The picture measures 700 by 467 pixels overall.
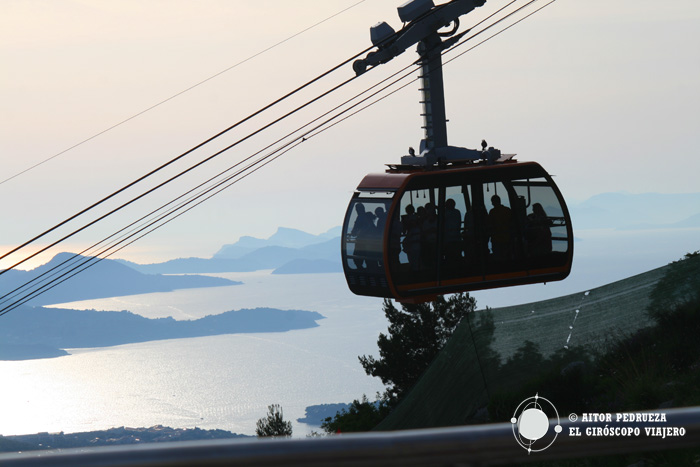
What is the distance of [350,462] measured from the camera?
1779mm

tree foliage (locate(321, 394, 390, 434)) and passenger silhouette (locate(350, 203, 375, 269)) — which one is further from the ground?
passenger silhouette (locate(350, 203, 375, 269))

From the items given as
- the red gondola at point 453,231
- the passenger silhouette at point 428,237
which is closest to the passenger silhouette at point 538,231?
the red gondola at point 453,231

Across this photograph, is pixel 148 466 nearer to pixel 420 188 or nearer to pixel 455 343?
pixel 420 188

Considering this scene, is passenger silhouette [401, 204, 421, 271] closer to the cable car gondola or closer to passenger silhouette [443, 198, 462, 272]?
the cable car gondola

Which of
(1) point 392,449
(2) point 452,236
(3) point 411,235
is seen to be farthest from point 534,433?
(2) point 452,236

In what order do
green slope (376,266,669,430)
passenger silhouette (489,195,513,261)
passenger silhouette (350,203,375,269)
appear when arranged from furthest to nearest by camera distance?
green slope (376,266,669,430), passenger silhouette (489,195,513,261), passenger silhouette (350,203,375,269)

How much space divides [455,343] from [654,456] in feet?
36.3

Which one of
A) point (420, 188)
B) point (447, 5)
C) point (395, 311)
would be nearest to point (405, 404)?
point (420, 188)

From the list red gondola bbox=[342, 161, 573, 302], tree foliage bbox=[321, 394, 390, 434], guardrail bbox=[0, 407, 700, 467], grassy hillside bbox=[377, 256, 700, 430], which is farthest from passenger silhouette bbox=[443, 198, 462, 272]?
tree foliage bbox=[321, 394, 390, 434]

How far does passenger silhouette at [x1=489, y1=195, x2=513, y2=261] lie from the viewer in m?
15.0

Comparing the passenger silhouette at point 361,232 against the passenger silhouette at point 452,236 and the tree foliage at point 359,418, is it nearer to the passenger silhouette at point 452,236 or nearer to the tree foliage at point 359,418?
the passenger silhouette at point 452,236

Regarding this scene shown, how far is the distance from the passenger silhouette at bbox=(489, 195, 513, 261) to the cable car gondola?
2 cm

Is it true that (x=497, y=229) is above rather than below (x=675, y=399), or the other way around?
above

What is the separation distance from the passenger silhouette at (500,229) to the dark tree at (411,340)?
36002 mm
